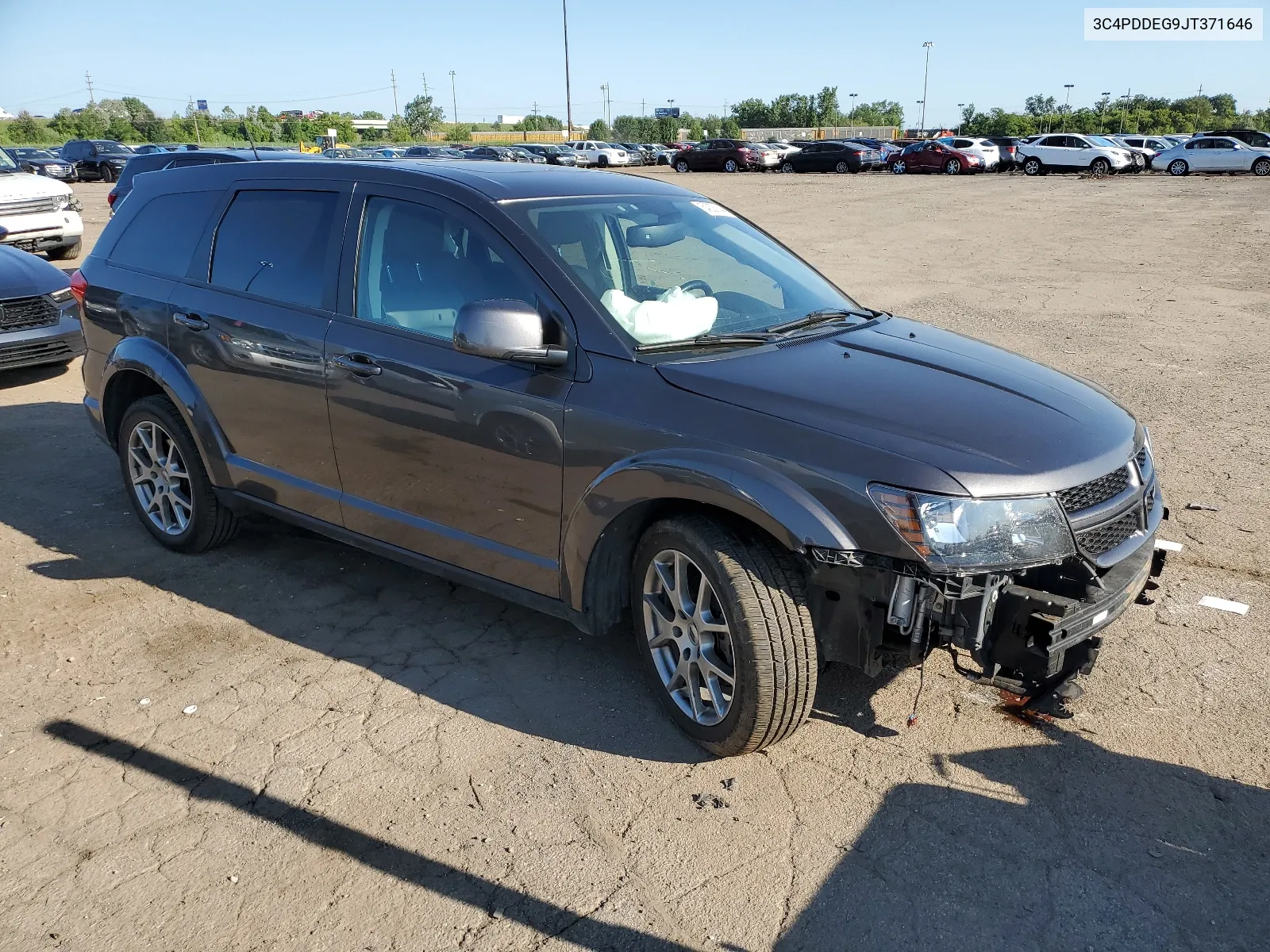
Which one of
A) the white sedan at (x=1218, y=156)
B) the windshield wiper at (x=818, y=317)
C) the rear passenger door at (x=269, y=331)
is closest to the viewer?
the windshield wiper at (x=818, y=317)

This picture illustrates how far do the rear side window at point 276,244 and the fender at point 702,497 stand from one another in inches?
63.3

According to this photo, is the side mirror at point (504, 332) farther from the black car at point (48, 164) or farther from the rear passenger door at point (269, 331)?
the black car at point (48, 164)

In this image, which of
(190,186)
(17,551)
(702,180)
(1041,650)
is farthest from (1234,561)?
(702,180)

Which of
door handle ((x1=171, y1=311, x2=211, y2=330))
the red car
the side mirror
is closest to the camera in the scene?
the side mirror

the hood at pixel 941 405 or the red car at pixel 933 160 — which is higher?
the red car at pixel 933 160

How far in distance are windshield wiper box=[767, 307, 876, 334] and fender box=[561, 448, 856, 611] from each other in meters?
0.90

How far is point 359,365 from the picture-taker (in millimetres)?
3928

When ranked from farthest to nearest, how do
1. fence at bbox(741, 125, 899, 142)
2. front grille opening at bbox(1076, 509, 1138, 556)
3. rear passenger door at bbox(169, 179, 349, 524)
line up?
fence at bbox(741, 125, 899, 142), rear passenger door at bbox(169, 179, 349, 524), front grille opening at bbox(1076, 509, 1138, 556)

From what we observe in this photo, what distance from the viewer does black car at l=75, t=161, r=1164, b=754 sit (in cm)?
292

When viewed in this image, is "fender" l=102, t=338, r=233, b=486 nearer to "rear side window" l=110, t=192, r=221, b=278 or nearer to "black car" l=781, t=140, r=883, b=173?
"rear side window" l=110, t=192, r=221, b=278

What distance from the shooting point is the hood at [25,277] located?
821 centimetres

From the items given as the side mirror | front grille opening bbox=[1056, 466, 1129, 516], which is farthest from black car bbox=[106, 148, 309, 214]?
front grille opening bbox=[1056, 466, 1129, 516]

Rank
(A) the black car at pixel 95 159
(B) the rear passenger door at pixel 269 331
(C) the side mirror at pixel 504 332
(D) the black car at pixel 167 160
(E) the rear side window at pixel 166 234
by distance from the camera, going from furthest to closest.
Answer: (A) the black car at pixel 95 159 → (D) the black car at pixel 167 160 → (E) the rear side window at pixel 166 234 → (B) the rear passenger door at pixel 269 331 → (C) the side mirror at pixel 504 332

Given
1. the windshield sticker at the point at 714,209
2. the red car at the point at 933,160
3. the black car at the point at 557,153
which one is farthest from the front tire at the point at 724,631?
the black car at the point at 557,153
